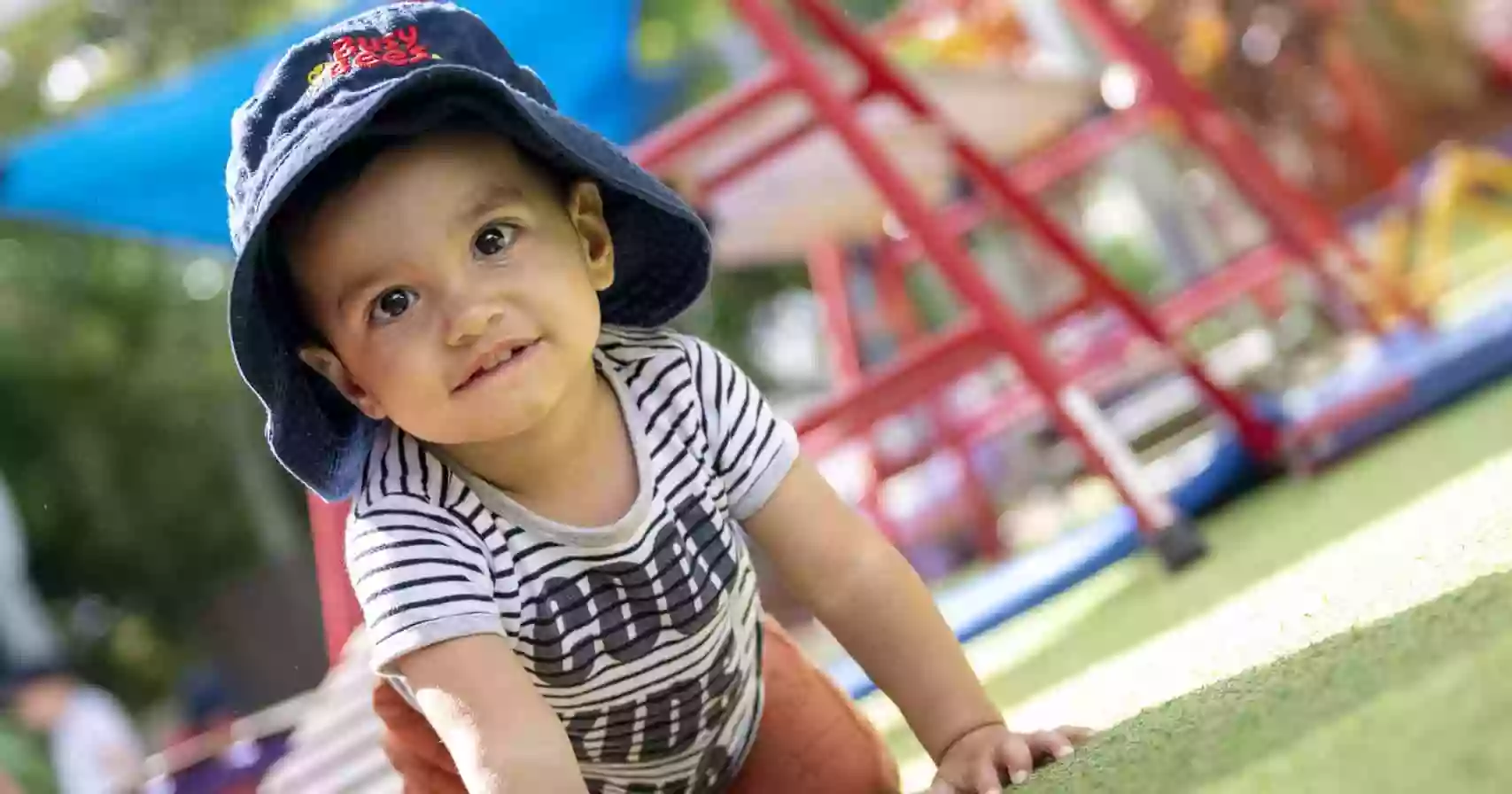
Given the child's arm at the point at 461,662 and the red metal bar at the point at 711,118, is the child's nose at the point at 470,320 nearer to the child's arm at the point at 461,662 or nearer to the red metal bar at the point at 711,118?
the child's arm at the point at 461,662

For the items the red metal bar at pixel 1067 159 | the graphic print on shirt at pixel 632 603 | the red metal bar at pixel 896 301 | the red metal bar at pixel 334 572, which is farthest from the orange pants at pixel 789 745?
the red metal bar at pixel 896 301

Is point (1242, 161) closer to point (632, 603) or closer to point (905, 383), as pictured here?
point (905, 383)

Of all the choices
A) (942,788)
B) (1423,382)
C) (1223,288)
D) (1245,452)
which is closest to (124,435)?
(1223,288)

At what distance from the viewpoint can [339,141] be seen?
68cm

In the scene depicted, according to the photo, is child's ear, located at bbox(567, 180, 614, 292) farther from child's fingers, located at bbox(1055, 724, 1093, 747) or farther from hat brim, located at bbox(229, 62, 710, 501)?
child's fingers, located at bbox(1055, 724, 1093, 747)

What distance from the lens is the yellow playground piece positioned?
2273 mm

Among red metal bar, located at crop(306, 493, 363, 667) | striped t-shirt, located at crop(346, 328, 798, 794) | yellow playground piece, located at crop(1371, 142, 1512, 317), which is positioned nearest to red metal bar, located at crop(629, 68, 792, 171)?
red metal bar, located at crop(306, 493, 363, 667)

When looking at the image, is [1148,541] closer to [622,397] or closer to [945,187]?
[622,397]

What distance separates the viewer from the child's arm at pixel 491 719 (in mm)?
702

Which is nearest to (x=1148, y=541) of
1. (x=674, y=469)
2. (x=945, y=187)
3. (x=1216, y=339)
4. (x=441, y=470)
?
(x=674, y=469)

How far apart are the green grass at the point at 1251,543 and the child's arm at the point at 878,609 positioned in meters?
0.35

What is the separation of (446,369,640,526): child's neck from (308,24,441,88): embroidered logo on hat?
0.66ft

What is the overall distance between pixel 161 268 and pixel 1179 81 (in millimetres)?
6541

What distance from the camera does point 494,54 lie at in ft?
2.62
